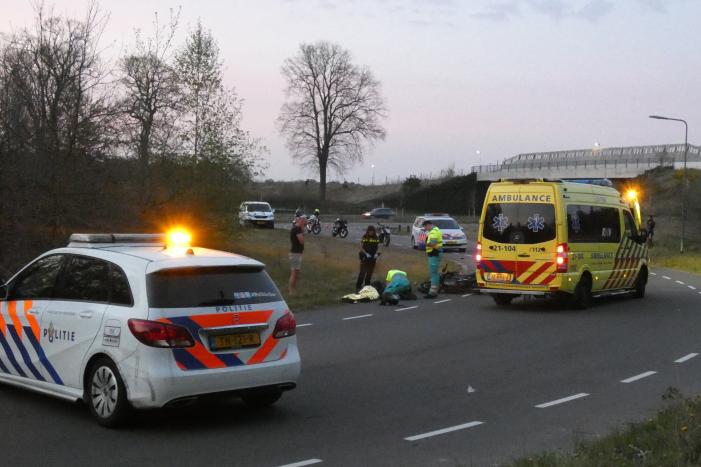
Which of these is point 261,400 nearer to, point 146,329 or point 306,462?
point 146,329

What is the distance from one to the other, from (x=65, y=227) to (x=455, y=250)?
1043 inches

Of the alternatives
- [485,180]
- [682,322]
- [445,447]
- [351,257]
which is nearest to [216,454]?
[445,447]

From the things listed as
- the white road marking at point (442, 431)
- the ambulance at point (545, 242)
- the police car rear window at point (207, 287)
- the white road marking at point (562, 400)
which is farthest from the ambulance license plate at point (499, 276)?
the police car rear window at point (207, 287)

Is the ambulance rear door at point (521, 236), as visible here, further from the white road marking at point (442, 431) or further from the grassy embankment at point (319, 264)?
the white road marking at point (442, 431)

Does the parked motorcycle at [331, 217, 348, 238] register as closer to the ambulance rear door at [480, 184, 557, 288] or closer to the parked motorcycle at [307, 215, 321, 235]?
the parked motorcycle at [307, 215, 321, 235]

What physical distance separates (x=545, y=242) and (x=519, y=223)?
0.69 meters

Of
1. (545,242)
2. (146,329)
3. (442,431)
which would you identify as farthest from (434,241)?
(146,329)

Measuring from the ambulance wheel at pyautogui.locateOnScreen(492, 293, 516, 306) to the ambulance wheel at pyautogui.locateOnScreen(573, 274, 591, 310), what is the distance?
57.0 inches

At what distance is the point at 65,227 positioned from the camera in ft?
60.2

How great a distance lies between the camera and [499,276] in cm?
1819

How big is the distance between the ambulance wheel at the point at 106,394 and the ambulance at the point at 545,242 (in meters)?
11.7

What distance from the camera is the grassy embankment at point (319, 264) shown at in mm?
21194

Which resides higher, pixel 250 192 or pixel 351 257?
pixel 250 192

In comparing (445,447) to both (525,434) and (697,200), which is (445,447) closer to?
(525,434)
